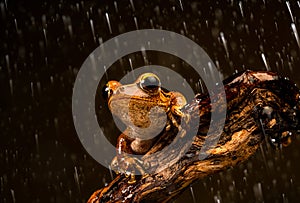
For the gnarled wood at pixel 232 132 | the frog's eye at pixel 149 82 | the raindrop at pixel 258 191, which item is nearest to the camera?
the gnarled wood at pixel 232 132

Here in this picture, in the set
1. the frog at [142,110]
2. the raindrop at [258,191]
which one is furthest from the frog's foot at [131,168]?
the raindrop at [258,191]

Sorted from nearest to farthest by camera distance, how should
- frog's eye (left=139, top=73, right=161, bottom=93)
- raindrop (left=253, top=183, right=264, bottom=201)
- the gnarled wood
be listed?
the gnarled wood < frog's eye (left=139, top=73, right=161, bottom=93) < raindrop (left=253, top=183, right=264, bottom=201)

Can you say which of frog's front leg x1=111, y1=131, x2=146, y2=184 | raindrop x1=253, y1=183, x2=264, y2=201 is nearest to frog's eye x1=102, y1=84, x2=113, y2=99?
frog's front leg x1=111, y1=131, x2=146, y2=184

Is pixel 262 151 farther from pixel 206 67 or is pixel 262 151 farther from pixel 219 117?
pixel 219 117

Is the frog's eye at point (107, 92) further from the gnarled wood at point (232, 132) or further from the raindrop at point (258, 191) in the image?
the raindrop at point (258, 191)

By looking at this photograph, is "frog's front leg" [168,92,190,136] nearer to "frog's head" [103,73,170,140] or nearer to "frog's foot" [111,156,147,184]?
"frog's head" [103,73,170,140]

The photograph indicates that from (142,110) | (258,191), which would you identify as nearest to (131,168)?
(142,110)

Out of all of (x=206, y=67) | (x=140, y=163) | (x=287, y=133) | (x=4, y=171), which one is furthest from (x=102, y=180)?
(x=287, y=133)
